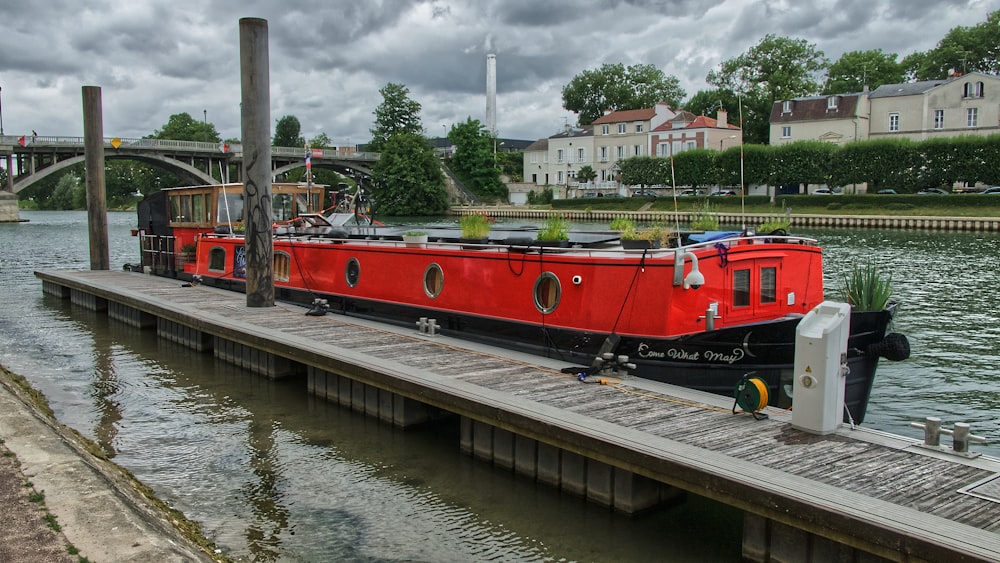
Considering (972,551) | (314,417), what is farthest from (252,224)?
(972,551)

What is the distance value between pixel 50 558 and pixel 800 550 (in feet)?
17.5

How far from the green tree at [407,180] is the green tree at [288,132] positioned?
43.4 m

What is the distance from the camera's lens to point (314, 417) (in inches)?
459

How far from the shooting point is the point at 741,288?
10820 mm

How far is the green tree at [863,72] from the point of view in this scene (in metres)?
88.4

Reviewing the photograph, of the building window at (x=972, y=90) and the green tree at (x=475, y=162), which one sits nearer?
the building window at (x=972, y=90)

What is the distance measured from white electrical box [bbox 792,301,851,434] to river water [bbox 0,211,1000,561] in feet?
4.21

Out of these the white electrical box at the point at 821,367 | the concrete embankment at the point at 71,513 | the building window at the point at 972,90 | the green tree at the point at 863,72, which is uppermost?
the green tree at the point at 863,72

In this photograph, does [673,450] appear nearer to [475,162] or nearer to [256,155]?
[256,155]

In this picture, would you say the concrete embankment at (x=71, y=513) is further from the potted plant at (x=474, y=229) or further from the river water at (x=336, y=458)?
the potted plant at (x=474, y=229)

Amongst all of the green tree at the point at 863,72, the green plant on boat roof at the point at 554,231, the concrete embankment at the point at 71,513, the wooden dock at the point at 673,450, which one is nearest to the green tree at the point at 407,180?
the green tree at the point at 863,72

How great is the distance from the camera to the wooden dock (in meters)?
5.75

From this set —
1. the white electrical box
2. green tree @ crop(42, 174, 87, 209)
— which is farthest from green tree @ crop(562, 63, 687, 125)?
the white electrical box

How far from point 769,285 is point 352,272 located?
7.99 metres
